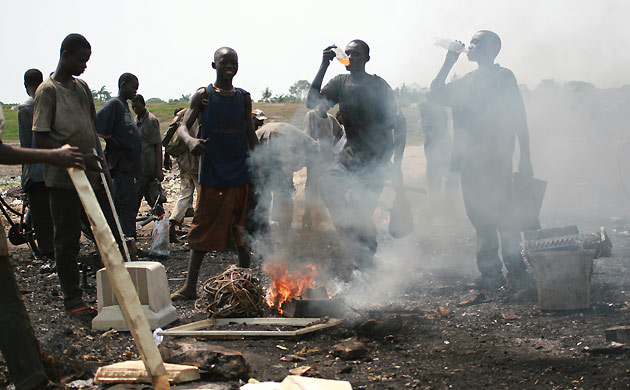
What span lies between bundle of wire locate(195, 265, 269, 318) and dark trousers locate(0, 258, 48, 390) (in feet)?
6.63

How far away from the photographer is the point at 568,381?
381cm

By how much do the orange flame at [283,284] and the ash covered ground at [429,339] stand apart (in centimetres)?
48

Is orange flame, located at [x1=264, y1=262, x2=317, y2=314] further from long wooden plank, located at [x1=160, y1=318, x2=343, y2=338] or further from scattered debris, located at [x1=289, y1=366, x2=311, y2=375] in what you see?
scattered debris, located at [x1=289, y1=366, x2=311, y2=375]

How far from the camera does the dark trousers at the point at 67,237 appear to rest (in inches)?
212

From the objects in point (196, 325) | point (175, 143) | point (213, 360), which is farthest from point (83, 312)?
point (175, 143)

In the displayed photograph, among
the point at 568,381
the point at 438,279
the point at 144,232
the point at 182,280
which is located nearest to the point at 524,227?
the point at 438,279

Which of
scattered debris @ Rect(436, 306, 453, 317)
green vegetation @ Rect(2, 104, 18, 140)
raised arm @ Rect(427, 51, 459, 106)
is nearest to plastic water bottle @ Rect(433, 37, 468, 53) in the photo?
raised arm @ Rect(427, 51, 459, 106)

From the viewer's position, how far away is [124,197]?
27.7 ft

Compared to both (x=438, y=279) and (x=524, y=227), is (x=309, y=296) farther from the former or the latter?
(x=524, y=227)

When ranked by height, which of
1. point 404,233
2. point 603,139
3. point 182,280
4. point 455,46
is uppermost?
point 455,46

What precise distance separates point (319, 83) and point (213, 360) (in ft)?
12.2

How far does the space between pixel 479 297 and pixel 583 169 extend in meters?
9.02

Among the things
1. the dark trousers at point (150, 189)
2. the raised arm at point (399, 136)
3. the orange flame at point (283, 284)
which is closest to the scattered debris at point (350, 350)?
the orange flame at point (283, 284)

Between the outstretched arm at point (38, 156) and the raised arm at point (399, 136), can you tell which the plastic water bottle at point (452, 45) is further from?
the outstretched arm at point (38, 156)
